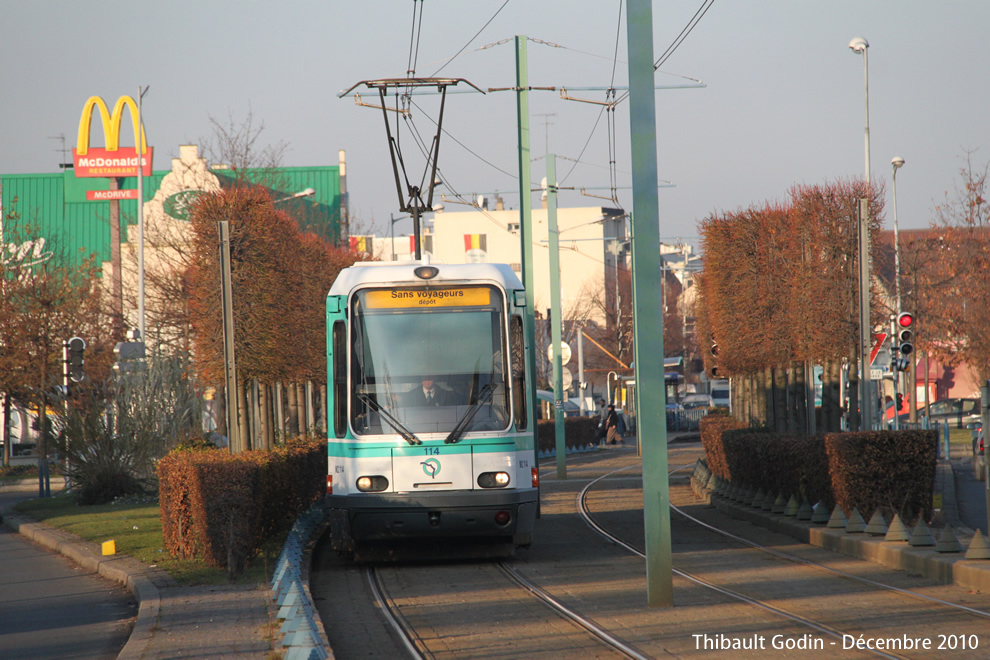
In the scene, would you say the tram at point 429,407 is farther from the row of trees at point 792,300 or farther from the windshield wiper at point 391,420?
the row of trees at point 792,300

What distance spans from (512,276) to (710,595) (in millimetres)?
4594

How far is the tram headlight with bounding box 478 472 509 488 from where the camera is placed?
470 inches

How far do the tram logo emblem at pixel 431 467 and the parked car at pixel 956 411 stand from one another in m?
37.8

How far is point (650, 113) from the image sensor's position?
9.52 metres

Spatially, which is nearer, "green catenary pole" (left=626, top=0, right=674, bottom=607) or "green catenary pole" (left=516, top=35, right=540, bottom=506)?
"green catenary pole" (left=626, top=0, right=674, bottom=607)

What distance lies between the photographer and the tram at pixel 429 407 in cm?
1188

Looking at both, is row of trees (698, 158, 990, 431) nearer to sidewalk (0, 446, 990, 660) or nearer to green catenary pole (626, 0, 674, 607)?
sidewalk (0, 446, 990, 660)

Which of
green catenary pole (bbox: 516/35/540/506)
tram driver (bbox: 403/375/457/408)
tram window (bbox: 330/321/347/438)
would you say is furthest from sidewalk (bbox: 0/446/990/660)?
green catenary pole (bbox: 516/35/540/506)

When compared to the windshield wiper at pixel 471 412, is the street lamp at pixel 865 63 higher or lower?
higher

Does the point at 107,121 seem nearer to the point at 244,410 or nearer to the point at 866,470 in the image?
the point at 244,410

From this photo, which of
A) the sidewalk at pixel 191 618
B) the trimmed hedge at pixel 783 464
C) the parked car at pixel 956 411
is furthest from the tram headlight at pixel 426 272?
the parked car at pixel 956 411

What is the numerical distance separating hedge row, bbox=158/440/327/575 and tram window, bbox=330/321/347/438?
97cm

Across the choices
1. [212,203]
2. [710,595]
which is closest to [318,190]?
[212,203]

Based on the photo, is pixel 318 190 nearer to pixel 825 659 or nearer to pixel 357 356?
pixel 357 356
